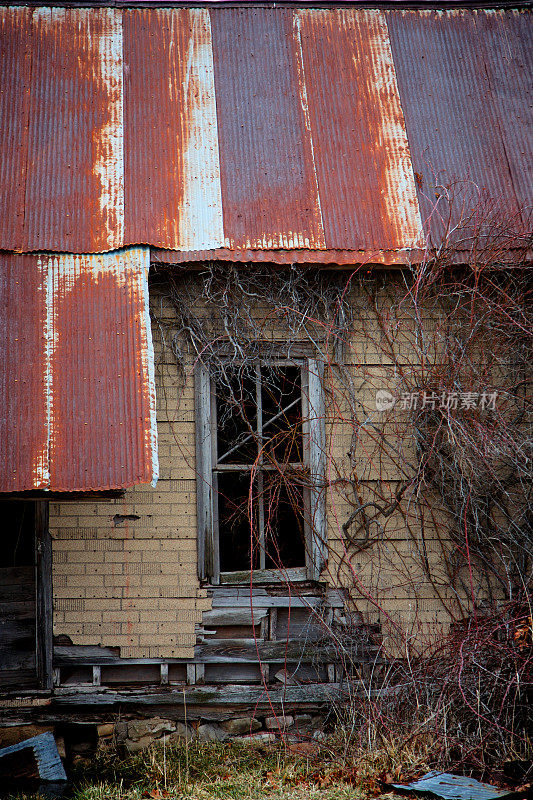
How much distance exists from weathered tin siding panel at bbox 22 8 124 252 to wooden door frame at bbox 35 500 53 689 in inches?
84.4

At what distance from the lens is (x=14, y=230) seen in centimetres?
520

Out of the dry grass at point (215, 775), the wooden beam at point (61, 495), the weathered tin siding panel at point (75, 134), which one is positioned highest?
the weathered tin siding panel at point (75, 134)

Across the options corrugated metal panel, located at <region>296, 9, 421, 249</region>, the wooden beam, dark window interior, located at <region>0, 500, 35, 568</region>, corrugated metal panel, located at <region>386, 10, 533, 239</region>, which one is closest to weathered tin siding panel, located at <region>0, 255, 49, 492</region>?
the wooden beam

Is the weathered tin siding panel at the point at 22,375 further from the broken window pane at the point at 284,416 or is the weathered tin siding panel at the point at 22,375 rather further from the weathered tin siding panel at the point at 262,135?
the broken window pane at the point at 284,416

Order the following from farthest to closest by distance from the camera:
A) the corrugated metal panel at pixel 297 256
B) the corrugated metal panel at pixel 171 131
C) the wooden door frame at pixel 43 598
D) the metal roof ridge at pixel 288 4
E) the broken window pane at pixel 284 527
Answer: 1. the metal roof ridge at pixel 288 4
2. the broken window pane at pixel 284 527
3. the wooden door frame at pixel 43 598
4. the corrugated metal panel at pixel 171 131
5. the corrugated metal panel at pixel 297 256

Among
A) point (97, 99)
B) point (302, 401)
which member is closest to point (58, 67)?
point (97, 99)

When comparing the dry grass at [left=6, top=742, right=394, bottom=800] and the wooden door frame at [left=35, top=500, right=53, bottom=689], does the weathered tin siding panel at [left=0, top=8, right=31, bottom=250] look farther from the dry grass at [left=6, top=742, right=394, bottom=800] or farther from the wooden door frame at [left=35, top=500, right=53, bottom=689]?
the dry grass at [left=6, top=742, right=394, bottom=800]

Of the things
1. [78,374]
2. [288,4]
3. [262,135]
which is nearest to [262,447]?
[78,374]

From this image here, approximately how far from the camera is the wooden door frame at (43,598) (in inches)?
213

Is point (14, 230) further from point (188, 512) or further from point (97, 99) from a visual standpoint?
point (188, 512)

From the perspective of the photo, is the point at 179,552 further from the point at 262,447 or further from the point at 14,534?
the point at 14,534

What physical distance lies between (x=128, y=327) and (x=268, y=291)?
1340mm

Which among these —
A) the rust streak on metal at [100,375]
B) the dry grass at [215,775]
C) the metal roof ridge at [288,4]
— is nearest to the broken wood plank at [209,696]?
the dry grass at [215,775]
